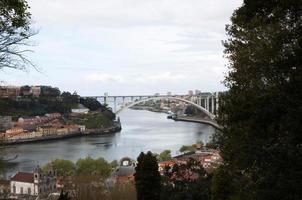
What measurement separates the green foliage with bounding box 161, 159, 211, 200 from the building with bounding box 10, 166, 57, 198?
5.78 metres

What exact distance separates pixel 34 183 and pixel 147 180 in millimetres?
6082

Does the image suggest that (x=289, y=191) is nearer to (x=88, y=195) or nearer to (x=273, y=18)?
(x=273, y=18)

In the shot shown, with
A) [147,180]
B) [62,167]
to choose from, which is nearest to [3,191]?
[147,180]

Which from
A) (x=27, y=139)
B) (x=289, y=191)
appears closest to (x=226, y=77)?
(x=289, y=191)

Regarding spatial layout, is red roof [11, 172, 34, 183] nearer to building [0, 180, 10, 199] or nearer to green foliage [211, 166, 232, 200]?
building [0, 180, 10, 199]

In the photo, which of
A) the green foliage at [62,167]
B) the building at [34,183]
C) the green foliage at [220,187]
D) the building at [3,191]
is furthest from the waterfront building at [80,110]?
the green foliage at [220,187]

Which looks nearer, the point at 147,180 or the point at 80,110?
the point at 147,180

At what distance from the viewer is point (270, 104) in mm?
1597

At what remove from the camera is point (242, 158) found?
169cm

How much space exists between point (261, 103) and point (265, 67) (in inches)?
7.7

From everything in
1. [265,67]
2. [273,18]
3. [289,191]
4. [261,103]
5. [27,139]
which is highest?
[273,18]

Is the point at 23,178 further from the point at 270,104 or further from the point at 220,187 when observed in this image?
the point at 270,104

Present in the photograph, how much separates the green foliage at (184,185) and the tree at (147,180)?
0.10 metres

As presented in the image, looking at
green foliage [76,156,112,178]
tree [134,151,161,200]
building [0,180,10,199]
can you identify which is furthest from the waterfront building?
tree [134,151,161,200]
